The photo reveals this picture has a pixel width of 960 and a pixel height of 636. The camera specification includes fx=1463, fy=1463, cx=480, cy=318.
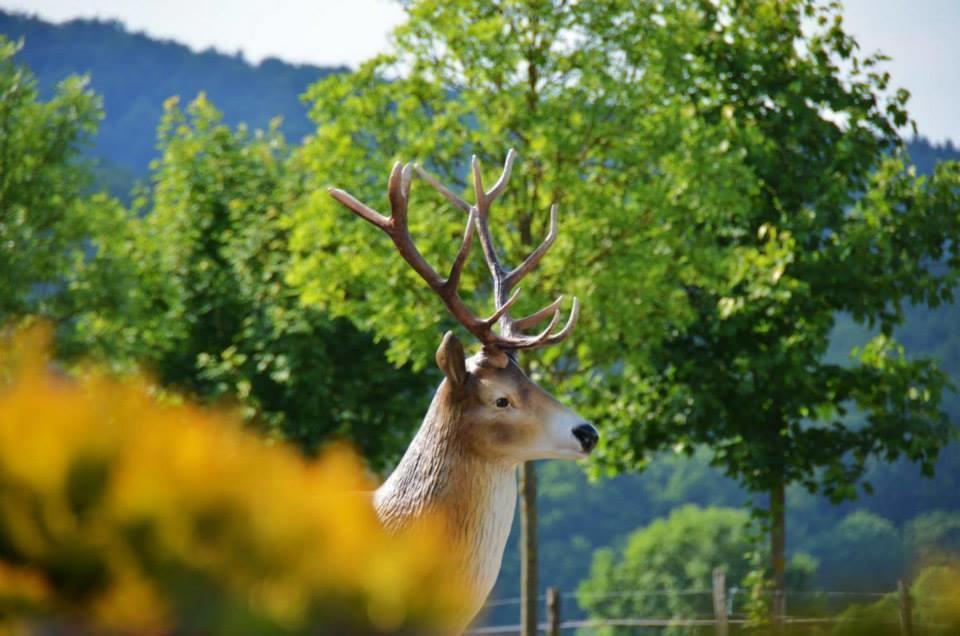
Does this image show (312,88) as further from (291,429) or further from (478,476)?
(478,476)

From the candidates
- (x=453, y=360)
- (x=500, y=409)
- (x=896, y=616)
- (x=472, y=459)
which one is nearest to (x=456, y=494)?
(x=472, y=459)

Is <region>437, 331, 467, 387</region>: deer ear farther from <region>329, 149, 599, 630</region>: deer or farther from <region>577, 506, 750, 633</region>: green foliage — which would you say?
<region>577, 506, 750, 633</region>: green foliage

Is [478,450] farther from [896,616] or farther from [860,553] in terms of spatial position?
[860,553]

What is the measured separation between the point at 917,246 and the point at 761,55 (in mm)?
2983

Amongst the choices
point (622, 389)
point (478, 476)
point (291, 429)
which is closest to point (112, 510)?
point (478, 476)

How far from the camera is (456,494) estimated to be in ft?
20.1

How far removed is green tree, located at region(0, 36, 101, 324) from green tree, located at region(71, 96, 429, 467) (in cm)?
53

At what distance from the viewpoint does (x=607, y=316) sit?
1361 cm

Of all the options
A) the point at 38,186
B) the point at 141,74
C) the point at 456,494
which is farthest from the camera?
the point at 141,74

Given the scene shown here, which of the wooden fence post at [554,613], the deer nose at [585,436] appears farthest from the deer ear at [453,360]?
the wooden fence post at [554,613]

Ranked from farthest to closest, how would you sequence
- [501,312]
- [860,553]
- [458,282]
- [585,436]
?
[860,553]
[458,282]
[501,312]
[585,436]

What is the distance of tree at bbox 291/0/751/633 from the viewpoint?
13680 millimetres

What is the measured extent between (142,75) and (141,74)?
17cm

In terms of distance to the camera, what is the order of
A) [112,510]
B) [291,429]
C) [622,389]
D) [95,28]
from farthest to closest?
[95,28], [291,429], [622,389], [112,510]
